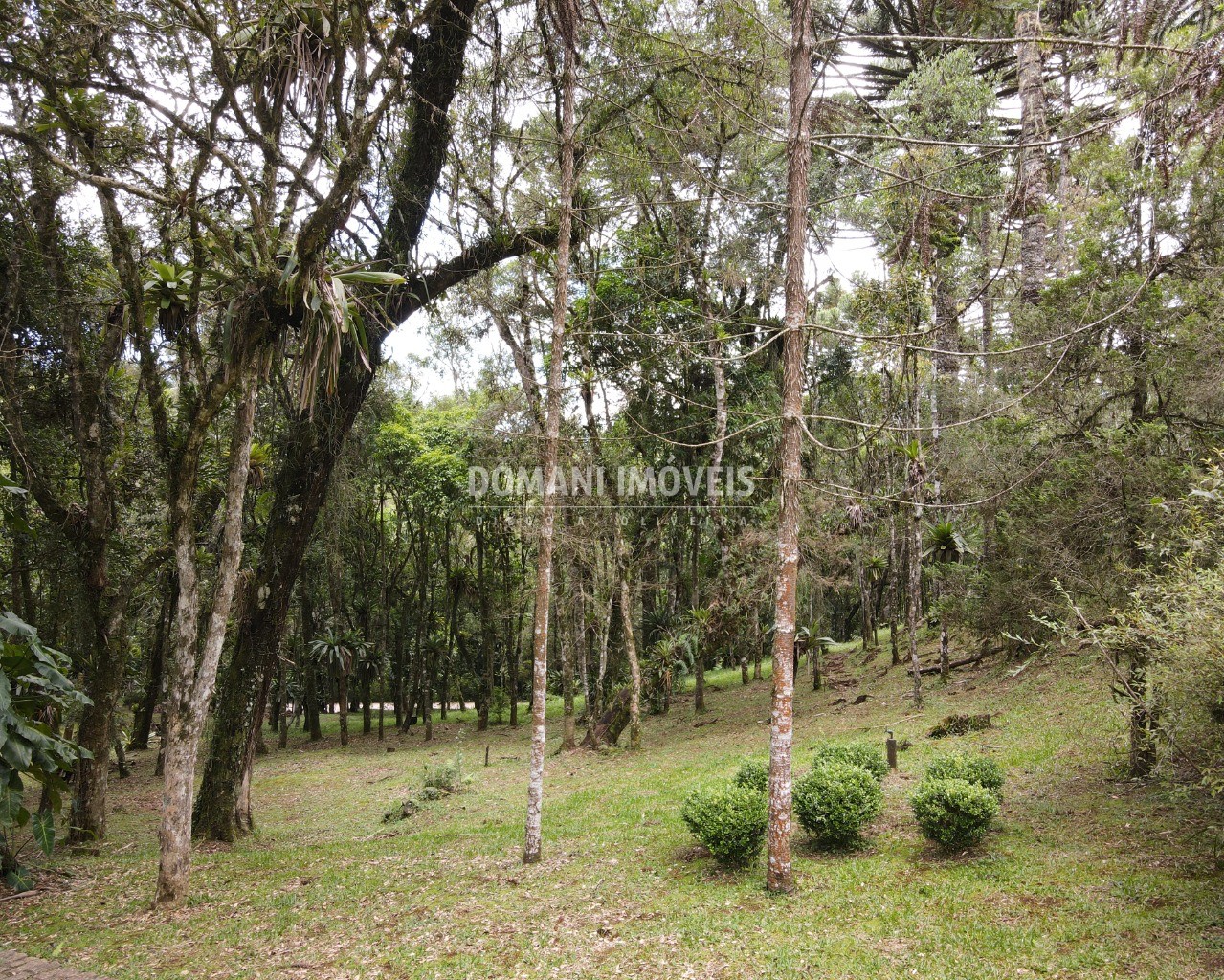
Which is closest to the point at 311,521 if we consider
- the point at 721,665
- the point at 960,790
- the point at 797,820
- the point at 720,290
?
the point at 797,820

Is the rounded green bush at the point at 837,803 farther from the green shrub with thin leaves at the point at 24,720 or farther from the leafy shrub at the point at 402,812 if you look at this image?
the leafy shrub at the point at 402,812

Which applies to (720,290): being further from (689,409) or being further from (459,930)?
(459,930)

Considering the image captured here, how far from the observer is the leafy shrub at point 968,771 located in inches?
297

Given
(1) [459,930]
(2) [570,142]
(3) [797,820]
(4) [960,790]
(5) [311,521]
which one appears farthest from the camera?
(5) [311,521]

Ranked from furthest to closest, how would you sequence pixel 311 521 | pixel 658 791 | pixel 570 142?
1. pixel 658 791
2. pixel 311 521
3. pixel 570 142

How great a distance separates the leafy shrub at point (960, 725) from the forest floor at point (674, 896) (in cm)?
39

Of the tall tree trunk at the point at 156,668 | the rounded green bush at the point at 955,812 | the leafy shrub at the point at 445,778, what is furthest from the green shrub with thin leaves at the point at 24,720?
the leafy shrub at the point at 445,778

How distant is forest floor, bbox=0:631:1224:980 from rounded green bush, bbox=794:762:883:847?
0.26m

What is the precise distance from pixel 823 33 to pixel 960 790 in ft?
63.8

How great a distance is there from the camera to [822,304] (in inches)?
1013

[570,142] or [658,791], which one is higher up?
[570,142]

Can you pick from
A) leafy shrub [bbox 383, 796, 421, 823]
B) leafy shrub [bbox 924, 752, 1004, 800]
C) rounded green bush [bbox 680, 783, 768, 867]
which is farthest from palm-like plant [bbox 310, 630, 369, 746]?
leafy shrub [bbox 924, 752, 1004, 800]

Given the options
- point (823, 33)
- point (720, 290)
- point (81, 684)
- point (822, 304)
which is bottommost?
point (81, 684)

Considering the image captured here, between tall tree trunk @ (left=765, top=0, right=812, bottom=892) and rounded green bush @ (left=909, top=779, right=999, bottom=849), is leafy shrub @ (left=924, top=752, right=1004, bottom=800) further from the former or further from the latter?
tall tree trunk @ (left=765, top=0, right=812, bottom=892)
